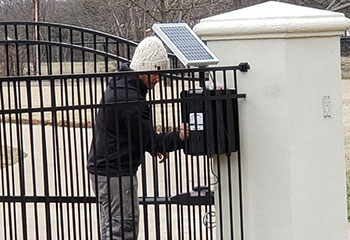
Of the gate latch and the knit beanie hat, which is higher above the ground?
the knit beanie hat

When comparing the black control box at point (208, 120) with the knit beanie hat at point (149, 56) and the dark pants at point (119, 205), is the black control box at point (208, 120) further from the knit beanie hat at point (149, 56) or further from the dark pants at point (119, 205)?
the dark pants at point (119, 205)

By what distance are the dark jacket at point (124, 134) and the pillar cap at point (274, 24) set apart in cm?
61

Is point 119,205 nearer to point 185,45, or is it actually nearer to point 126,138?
point 126,138

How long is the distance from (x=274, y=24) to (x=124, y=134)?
1147 mm

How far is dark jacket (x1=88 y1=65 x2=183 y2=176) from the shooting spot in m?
4.84

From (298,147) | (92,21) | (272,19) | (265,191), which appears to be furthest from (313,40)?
(92,21)

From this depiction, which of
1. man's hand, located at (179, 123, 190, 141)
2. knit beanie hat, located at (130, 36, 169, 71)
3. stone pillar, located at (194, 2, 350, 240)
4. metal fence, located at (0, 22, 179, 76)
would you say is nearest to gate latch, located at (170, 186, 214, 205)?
stone pillar, located at (194, 2, 350, 240)

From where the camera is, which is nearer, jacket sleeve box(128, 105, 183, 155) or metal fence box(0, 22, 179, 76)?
jacket sleeve box(128, 105, 183, 155)

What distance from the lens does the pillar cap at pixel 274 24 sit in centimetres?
487

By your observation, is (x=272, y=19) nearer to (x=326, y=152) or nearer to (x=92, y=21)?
(x=326, y=152)

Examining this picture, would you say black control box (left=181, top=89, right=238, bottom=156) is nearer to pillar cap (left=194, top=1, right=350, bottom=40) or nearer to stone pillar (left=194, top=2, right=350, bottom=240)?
stone pillar (left=194, top=2, right=350, bottom=240)

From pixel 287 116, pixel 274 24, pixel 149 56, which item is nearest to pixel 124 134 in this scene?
pixel 149 56

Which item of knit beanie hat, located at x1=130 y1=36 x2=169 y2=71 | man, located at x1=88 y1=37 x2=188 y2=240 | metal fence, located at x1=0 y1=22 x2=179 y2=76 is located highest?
metal fence, located at x1=0 y1=22 x2=179 y2=76

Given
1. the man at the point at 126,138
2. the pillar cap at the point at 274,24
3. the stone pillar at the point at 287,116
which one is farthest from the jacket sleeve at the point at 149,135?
the pillar cap at the point at 274,24
